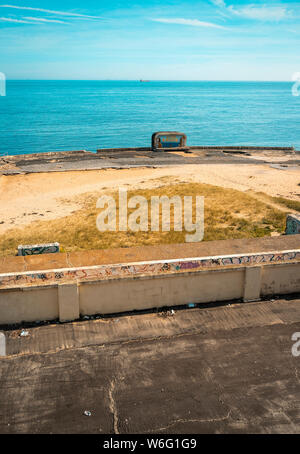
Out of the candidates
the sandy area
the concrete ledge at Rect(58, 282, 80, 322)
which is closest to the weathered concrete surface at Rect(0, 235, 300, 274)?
the concrete ledge at Rect(58, 282, 80, 322)

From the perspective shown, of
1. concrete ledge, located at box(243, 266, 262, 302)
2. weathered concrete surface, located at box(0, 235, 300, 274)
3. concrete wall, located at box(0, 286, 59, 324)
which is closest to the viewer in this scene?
concrete wall, located at box(0, 286, 59, 324)

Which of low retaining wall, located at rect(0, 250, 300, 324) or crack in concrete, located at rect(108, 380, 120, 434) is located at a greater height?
low retaining wall, located at rect(0, 250, 300, 324)

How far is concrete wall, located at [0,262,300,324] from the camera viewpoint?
38.7 feet

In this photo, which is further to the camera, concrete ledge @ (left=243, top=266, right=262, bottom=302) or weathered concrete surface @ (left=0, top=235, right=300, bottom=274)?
weathered concrete surface @ (left=0, top=235, right=300, bottom=274)

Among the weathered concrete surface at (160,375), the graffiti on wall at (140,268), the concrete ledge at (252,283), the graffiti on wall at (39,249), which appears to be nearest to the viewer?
the weathered concrete surface at (160,375)

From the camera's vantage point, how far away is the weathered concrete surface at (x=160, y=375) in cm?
873

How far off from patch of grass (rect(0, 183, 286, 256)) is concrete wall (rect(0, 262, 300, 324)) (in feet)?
28.0

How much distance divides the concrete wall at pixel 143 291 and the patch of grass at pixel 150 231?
8529 millimetres

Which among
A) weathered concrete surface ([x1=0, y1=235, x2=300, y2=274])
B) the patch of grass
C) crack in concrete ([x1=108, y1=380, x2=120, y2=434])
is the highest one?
weathered concrete surface ([x1=0, y1=235, x2=300, y2=274])

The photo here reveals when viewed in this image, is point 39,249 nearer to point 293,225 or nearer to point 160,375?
point 160,375

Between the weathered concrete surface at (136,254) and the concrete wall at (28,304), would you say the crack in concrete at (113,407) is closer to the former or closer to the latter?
the concrete wall at (28,304)

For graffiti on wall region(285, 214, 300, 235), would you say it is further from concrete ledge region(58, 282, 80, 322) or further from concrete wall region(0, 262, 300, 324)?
concrete ledge region(58, 282, 80, 322)

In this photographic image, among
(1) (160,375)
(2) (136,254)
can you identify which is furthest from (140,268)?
(1) (160,375)

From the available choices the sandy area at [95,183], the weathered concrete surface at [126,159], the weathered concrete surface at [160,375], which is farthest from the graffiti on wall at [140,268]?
the weathered concrete surface at [126,159]
